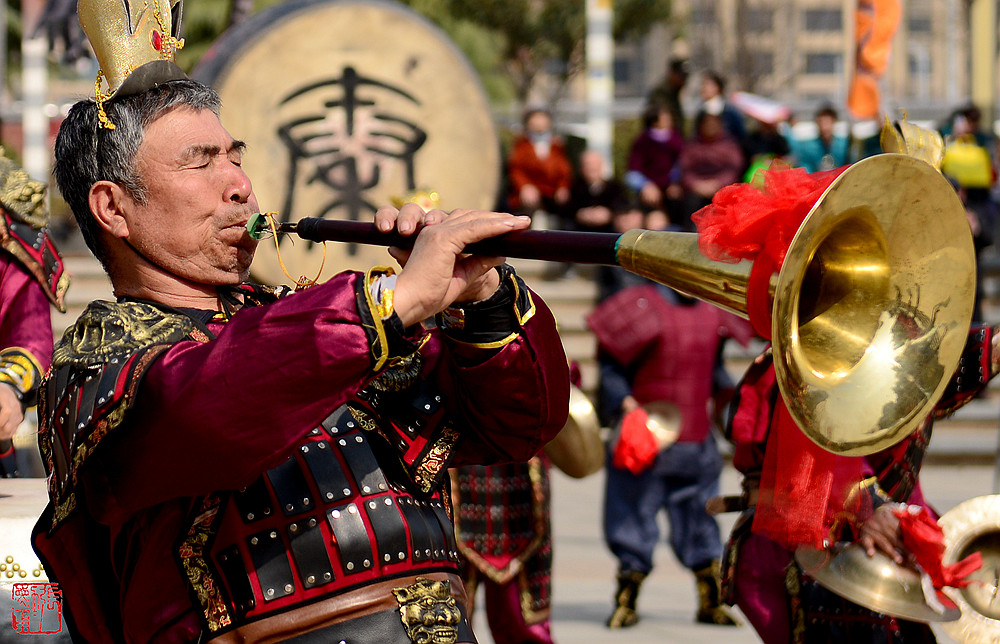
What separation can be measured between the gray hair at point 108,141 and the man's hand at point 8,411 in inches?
61.2

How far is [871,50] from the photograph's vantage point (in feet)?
33.9

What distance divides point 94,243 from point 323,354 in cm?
67

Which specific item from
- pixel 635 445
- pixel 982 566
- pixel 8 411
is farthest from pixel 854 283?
pixel 635 445

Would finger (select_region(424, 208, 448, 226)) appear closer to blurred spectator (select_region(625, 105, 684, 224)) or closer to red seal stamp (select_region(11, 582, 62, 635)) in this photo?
red seal stamp (select_region(11, 582, 62, 635))

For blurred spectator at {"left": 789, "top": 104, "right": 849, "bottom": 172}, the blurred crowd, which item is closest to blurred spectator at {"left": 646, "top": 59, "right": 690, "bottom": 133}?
the blurred crowd

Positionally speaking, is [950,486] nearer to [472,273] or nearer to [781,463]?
[781,463]

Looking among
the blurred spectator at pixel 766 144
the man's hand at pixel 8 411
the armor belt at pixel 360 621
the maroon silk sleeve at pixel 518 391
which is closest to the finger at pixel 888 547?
the maroon silk sleeve at pixel 518 391

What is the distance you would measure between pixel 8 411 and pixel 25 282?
18.4 inches

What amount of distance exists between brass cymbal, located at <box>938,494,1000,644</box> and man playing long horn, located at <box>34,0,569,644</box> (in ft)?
4.53

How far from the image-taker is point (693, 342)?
6.50m

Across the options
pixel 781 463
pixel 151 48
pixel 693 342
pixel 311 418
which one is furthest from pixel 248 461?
pixel 693 342

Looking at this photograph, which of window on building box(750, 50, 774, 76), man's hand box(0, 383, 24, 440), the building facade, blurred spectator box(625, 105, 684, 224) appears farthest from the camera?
window on building box(750, 50, 774, 76)

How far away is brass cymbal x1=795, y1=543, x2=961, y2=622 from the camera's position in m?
3.12

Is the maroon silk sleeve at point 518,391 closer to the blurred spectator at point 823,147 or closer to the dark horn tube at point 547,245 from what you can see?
the dark horn tube at point 547,245
